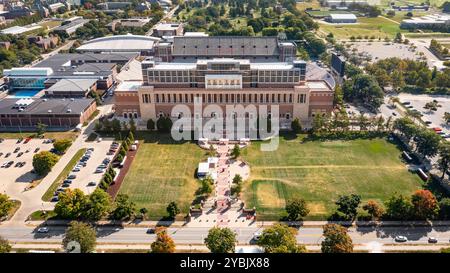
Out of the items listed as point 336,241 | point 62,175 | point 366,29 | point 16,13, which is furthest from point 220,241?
point 16,13

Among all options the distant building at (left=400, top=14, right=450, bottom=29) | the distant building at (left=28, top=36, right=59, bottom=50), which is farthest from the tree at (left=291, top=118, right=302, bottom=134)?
the distant building at (left=400, top=14, right=450, bottom=29)

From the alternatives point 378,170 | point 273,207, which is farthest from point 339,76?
point 273,207

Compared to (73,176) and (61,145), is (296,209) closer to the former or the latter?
(73,176)

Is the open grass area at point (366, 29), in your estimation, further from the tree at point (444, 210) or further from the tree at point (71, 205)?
the tree at point (71, 205)

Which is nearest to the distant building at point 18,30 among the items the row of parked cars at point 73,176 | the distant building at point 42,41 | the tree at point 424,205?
the distant building at point 42,41

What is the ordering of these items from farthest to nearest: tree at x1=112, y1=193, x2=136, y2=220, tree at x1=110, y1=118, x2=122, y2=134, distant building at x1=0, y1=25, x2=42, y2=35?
distant building at x1=0, y1=25, x2=42, y2=35 < tree at x1=110, y1=118, x2=122, y2=134 < tree at x1=112, y1=193, x2=136, y2=220

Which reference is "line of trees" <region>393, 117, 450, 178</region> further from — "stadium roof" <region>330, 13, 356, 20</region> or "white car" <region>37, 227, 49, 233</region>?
"stadium roof" <region>330, 13, 356, 20</region>
